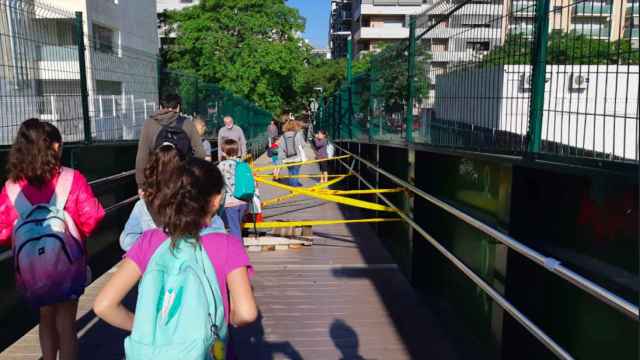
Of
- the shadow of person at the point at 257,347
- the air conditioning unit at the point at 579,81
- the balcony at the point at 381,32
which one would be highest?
the balcony at the point at 381,32

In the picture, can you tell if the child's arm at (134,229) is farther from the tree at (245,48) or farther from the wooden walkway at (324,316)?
the tree at (245,48)

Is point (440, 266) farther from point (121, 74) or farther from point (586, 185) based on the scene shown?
point (121, 74)

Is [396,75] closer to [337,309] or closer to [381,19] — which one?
[337,309]

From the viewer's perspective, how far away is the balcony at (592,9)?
248cm

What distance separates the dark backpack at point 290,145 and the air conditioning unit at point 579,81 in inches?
411

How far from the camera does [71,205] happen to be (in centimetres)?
315

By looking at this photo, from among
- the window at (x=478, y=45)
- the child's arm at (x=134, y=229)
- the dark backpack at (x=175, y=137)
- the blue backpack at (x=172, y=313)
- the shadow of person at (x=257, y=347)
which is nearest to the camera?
the blue backpack at (x=172, y=313)

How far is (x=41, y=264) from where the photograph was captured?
292cm

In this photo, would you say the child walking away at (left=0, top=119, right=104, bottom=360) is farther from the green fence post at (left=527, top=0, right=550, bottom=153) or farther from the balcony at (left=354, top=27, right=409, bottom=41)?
the balcony at (left=354, top=27, right=409, bottom=41)

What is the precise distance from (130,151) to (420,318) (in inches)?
169

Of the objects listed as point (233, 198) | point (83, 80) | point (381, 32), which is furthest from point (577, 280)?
point (381, 32)

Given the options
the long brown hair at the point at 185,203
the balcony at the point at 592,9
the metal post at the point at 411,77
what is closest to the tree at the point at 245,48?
the metal post at the point at 411,77

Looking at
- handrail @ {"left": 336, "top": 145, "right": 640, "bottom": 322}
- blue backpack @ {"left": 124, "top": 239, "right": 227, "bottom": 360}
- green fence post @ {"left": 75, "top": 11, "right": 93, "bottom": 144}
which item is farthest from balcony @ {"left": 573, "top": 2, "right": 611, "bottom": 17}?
green fence post @ {"left": 75, "top": 11, "right": 93, "bottom": 144}

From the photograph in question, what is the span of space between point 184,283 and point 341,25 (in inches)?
A: 3722
